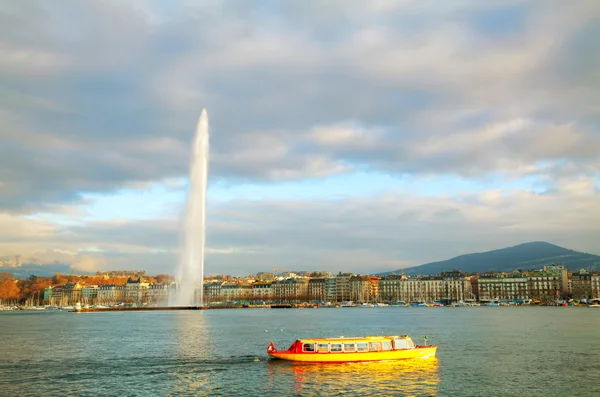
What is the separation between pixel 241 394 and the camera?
33844mm

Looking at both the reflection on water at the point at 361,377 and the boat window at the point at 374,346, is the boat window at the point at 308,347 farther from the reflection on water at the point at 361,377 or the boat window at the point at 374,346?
the boat window at the point at 374,346

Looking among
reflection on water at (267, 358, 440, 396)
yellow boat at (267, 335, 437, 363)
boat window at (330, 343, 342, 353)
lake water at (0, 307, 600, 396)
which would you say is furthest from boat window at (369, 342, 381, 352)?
boat window at (330, 343, 342, 353)

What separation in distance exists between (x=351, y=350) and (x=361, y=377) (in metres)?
6.38

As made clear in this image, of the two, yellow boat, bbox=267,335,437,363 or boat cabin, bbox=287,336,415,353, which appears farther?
boat cabin, bbox=287,336,415,353

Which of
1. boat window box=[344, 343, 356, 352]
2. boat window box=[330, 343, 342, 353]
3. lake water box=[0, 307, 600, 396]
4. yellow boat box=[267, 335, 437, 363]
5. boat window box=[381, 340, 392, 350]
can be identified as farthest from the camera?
boat window box=[381, 340, 392, 350]

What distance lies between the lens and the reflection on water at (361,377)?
34.8 m

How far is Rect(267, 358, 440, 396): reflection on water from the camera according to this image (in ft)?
114

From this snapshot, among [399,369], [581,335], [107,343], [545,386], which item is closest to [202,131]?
[107,343]

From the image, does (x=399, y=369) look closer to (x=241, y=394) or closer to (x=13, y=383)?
(x=241, y=394)

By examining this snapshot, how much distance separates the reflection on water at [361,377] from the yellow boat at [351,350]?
55 centimetres

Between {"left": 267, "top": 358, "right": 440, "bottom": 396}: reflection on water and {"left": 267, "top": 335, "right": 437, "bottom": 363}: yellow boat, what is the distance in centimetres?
55

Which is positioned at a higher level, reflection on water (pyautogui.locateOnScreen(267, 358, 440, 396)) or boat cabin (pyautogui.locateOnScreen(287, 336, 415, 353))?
boat cabin (pyautogui.locateOnScreen(287, 336, 415, 353))

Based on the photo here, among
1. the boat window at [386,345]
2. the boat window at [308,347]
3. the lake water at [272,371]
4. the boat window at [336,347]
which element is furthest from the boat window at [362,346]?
the boat window at [308,347]

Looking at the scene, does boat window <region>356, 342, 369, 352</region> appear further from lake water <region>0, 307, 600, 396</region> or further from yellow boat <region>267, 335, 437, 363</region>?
lake water <region>0, 307, 600, 396</region>
